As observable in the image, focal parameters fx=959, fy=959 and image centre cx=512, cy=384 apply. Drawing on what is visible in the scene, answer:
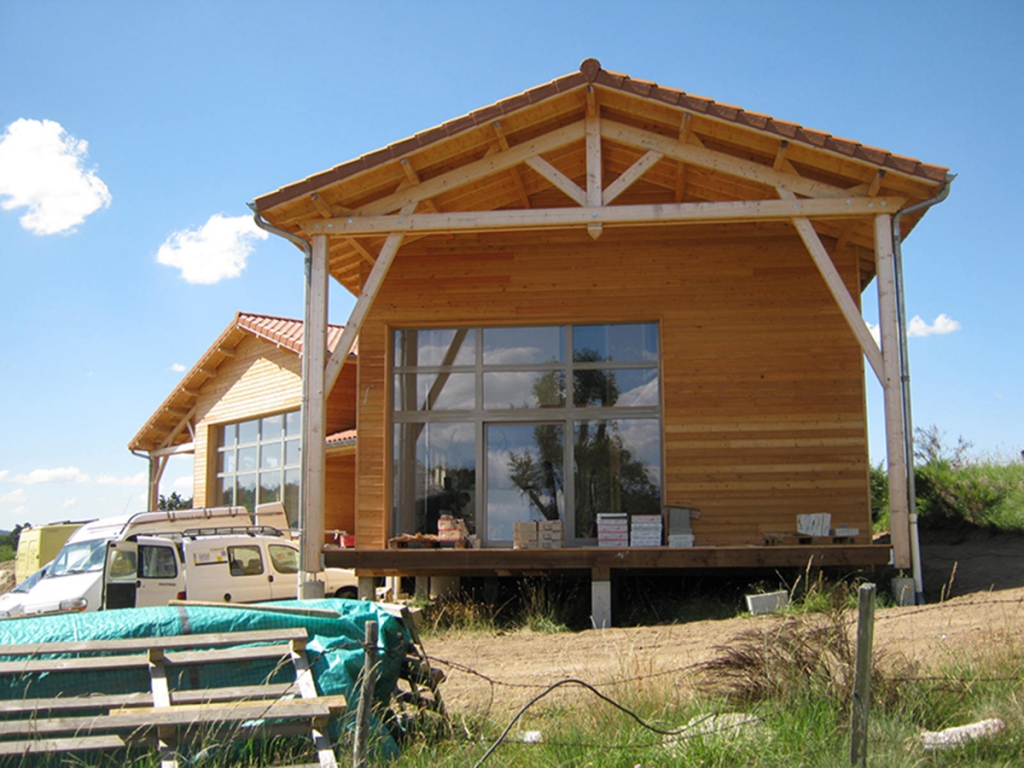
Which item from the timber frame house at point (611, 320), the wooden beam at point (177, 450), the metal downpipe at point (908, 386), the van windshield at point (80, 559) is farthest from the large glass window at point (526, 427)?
the wooden beam at point (177, 450)

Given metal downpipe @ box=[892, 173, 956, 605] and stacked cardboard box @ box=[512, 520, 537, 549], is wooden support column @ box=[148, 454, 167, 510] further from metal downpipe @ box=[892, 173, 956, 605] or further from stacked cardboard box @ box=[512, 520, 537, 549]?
metal downpipe @ box=[892, 173, 956, 605]

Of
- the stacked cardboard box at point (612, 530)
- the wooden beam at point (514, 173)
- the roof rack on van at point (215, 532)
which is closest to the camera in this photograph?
the wooden beam at point (514, 173)

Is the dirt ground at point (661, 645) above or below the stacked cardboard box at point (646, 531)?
below

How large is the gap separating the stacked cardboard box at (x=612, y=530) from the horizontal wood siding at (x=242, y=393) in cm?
883

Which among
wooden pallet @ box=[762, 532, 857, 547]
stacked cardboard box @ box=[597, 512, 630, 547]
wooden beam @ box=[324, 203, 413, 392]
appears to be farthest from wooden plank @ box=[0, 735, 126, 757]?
wooden pallet @ box=[762, 532, 857, 547]

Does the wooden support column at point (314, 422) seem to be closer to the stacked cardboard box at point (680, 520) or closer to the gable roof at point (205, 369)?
the stacked cardboard box at point (680, 520)

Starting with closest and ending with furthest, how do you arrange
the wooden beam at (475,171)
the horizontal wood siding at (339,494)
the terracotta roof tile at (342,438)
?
1. the wooden beam at (475,171)
2. the terracotta roof tile at (342,438)
3. the horizontal wood siding at (339,494)

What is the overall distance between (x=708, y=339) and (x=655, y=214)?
2.47 m

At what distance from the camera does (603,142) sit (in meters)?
13.1

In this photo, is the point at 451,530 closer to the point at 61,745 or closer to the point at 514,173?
the point at 514,173

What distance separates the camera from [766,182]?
11680 mm

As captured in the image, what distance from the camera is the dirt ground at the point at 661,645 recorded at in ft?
22.8

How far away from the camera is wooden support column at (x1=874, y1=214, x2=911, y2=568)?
1077cm

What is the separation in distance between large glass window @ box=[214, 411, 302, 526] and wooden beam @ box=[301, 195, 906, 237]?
29.1 feet
